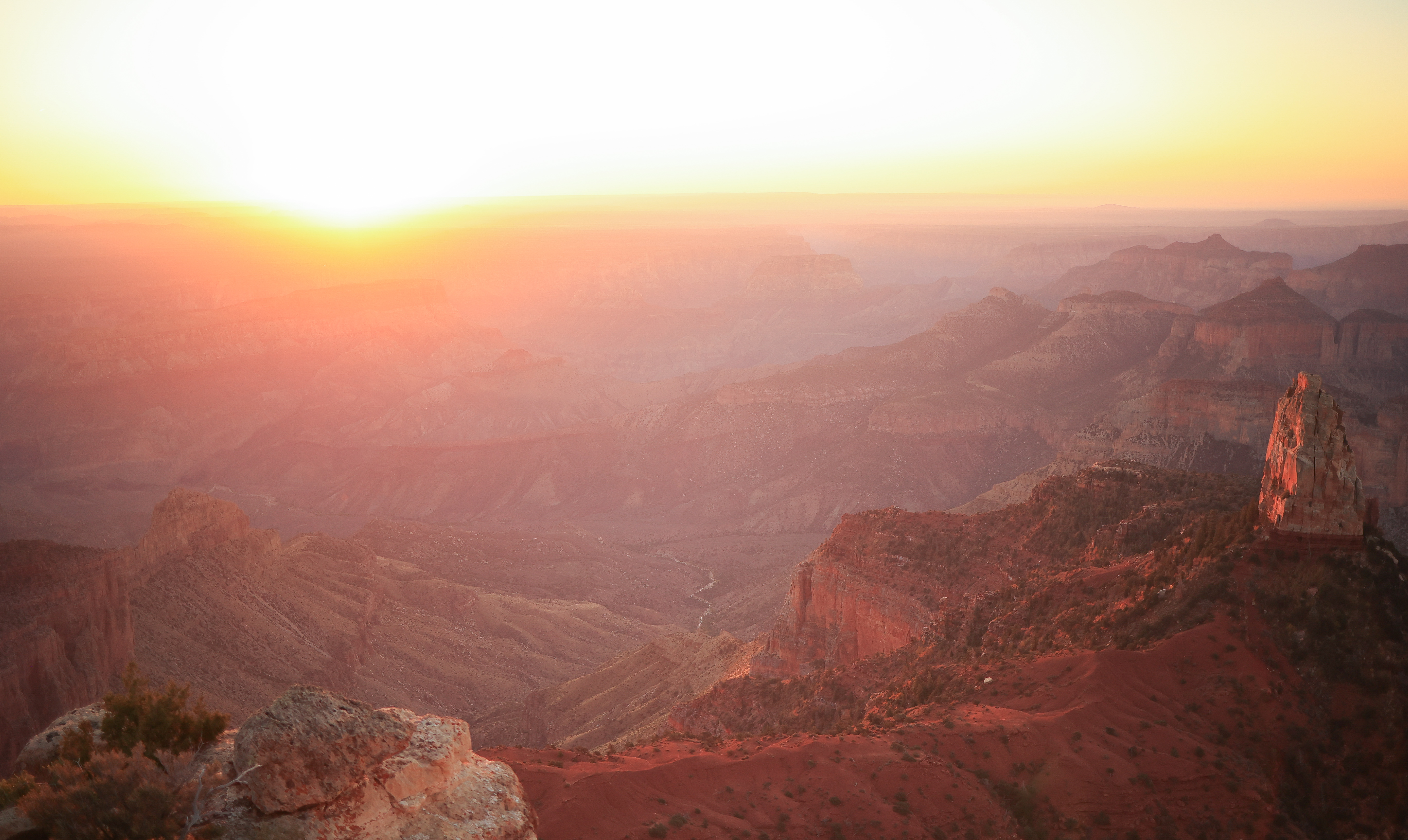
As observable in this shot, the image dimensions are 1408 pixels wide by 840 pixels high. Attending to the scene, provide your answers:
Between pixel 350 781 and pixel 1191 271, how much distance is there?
17963cm

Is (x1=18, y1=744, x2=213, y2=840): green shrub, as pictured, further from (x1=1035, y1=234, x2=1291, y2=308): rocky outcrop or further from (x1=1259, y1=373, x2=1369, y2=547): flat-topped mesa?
(x1=1035, y1=234, x2=1291, y2=308): rocky outcrop

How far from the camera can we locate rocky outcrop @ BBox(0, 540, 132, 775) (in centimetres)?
3584

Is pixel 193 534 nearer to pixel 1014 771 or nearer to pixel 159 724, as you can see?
pixel 159 724

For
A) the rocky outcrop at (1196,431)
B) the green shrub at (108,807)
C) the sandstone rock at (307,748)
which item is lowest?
the rocky outcrop at (1196,431)

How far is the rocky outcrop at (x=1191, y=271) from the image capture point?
15425cm

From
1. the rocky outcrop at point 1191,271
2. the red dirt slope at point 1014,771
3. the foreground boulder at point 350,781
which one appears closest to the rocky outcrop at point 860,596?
the red dirt slope at point 1014,771

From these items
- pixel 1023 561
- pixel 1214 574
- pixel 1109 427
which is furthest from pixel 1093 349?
pixel 1214 574

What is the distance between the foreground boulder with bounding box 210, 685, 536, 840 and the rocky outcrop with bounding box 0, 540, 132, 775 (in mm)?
28469

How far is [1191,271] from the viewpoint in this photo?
165 meters

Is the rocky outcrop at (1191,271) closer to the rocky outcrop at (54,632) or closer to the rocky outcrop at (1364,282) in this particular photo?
the rocky outcrop at (1364,282)

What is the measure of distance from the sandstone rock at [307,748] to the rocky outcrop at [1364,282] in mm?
156430

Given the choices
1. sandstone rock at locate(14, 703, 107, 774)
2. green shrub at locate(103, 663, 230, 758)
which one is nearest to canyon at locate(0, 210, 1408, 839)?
green shrub at locate(103, 663, 230, 758)

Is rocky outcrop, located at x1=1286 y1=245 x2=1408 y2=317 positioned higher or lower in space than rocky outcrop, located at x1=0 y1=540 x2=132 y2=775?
higher

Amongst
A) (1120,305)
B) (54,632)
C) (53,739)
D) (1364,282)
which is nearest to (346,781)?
(53,739)
